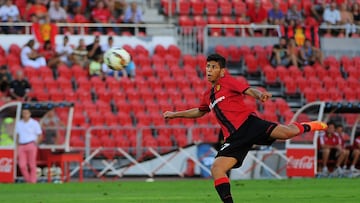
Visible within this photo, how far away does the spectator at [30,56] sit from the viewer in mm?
29797

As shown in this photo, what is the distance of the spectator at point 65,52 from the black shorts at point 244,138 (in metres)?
16.9

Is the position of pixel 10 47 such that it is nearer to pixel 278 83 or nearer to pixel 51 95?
pixel 51 95

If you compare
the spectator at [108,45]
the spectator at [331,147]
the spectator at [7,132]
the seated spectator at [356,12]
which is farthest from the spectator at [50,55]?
the seated spectator at [356,12]

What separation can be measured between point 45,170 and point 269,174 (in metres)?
5.88

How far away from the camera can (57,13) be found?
105 feet

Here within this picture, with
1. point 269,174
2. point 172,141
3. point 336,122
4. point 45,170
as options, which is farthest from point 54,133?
point 336,122

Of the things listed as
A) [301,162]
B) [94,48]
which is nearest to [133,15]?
[94,48]

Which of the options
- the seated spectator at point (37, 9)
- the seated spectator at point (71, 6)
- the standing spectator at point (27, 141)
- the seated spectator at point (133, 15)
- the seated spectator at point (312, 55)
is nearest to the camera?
the standing spectator at point (27, 141)

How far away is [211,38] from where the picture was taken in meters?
33.6

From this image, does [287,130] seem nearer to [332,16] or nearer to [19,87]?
[19,87]

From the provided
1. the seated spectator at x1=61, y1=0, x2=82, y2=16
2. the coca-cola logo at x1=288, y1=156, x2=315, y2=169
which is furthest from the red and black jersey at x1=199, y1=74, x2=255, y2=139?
the seated spectator at x1=61, y1=0, x2=82, y2=16

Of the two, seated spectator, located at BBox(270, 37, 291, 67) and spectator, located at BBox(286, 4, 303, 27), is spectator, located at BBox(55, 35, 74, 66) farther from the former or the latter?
spectator, located at BBox(286, 4, 303, 27)

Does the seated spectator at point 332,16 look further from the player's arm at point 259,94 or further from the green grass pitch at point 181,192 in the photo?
the player's arm at point 259,94

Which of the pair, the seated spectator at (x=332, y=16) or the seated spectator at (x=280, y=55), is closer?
the seated spectator at (x=280, y=55)
